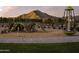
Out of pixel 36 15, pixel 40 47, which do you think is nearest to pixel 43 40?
pixel 40 47

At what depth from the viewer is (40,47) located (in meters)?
2.01

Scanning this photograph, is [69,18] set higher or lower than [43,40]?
higher

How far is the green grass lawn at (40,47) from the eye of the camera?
2002 millimetres

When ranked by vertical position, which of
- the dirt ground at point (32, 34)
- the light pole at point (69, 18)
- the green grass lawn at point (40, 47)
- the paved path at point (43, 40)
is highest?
the light pole at point (69, 18)

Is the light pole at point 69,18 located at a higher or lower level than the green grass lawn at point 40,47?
higher

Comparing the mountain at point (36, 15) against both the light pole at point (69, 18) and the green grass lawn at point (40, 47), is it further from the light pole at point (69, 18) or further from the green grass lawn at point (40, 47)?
the green grass lawn at point (40, 47)

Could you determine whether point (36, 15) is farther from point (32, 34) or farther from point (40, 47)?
point (40, 47)

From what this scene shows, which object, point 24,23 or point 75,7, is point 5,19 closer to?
point 24,23

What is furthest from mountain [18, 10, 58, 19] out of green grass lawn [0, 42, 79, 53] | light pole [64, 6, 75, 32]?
green grass lawn [0, 42, 79, 53]

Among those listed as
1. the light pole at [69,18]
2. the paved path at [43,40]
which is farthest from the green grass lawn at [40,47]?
the light pole at [69,18]

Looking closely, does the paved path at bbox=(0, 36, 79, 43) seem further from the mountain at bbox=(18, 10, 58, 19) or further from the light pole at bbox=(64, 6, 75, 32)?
the mountain at bbox=(18, 10, 58, 19)

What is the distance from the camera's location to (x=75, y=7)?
203cm

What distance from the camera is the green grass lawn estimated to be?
78.8 inches
